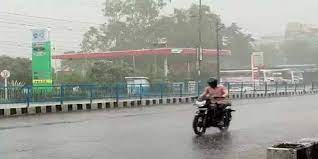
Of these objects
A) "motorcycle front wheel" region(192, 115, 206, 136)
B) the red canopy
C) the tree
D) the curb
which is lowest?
"motorcycle front wheel" region(192, 115, 206, 136)

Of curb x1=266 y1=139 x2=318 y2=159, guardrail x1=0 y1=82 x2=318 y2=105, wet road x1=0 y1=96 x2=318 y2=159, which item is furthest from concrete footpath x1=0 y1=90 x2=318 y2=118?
curb x1=266 y1=139 x2=318 y2=159

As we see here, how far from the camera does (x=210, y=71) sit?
68500 millimetres

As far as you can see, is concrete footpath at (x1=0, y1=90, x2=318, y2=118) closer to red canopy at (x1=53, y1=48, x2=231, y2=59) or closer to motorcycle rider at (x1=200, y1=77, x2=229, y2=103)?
motorcycle rider at (x1=200, y1=77, x2=229, y2=103)

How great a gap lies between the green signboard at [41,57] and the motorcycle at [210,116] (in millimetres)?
19549

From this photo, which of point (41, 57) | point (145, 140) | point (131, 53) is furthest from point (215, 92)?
point (131, 53)

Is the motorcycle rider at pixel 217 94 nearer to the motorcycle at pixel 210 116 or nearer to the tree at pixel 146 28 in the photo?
the motorcycle at pixel 210 116

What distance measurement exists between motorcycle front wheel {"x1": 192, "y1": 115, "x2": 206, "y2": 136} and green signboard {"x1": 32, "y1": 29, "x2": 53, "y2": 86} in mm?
20132

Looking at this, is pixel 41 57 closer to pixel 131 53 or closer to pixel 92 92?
pixel 92 92

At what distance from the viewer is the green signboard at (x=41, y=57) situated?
1251 inches

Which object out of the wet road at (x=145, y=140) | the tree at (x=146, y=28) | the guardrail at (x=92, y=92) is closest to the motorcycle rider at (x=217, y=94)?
the wet road at (x=145, y=140)

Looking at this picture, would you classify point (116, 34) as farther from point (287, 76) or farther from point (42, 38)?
point (42, 38)

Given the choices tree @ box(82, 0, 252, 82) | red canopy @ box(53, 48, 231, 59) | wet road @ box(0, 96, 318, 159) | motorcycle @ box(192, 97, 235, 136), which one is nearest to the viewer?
wet road @ box(0, 96, 318, 159)

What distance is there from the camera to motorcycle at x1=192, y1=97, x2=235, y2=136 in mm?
12648

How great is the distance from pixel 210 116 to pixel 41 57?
2068 centimetres
